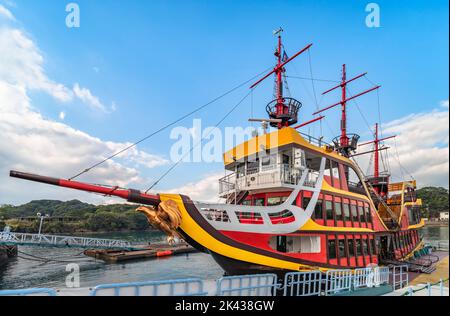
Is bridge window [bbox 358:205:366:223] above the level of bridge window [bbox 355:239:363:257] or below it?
above

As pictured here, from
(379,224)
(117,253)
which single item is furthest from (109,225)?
(379,224)

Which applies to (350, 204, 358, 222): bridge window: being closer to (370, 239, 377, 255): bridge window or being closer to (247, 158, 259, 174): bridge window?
(370, 239, 377, 255): bridge window

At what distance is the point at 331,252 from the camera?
1371cm

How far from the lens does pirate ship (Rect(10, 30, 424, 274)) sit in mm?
11062

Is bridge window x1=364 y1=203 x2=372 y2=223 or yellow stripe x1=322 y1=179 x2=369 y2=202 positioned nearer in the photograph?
yellow stripe x1=322 y1=179 x2=369 y2=202

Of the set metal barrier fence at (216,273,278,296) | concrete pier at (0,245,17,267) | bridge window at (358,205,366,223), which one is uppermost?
bridge window at (358,205,366,223)

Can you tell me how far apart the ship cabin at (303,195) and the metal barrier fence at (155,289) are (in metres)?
4.93

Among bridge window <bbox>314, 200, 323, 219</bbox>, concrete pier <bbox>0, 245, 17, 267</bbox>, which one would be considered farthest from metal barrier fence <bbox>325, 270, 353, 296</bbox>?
concrete pier <bbox>0, 245, 17, 267</bbox>

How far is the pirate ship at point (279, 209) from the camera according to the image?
11.1 metres

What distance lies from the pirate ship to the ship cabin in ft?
0.16

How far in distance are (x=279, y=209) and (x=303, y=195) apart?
5.73 ft

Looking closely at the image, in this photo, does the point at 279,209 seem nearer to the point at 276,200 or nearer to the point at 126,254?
the point at 276,200
